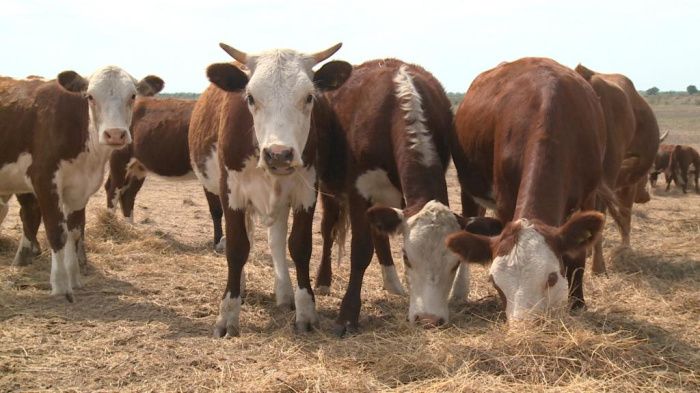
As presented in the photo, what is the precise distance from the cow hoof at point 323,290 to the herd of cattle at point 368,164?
22 mm

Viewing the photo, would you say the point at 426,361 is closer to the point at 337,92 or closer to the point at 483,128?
the point at 483,128

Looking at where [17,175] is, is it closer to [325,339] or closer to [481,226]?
[325,339]

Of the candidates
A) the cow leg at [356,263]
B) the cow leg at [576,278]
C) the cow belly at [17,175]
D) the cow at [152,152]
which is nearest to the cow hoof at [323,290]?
the cow leg at [356,263]

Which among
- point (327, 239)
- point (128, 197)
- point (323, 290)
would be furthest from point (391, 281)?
point (128, 197)

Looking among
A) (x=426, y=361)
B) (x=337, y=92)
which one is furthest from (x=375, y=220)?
(x=337, y=92)

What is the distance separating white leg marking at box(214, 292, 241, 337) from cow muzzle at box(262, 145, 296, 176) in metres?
1.46

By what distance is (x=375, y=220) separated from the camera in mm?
5820

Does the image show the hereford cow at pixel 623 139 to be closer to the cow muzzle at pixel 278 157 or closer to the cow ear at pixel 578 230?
the cow ear at pixel 578 230

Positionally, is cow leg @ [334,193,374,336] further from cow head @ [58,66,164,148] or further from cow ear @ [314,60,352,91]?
cow head @ [58,66,164,148]

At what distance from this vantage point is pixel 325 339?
585 centimetres

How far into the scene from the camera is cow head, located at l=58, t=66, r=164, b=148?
22.3ft

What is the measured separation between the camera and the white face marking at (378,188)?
6.56 meters

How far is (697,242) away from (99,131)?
301 inches

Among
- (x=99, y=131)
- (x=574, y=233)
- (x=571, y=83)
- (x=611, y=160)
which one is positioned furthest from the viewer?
(x=611, y=160)
